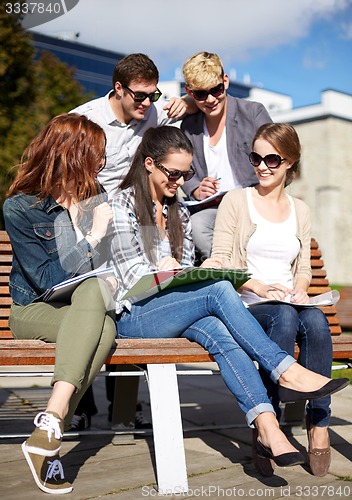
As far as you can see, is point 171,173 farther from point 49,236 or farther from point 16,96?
point 16,96

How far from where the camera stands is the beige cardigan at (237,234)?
392cm

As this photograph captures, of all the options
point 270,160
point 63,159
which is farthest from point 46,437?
point 270,160

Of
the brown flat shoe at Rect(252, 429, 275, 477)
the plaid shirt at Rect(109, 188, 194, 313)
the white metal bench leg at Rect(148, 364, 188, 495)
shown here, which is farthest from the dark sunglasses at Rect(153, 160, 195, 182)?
the brown flat shoe at Rect(252, 429, 275, 477)

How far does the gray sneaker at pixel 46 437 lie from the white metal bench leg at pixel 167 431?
1.62 feet

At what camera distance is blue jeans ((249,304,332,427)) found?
3406mm

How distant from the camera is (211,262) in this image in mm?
3752

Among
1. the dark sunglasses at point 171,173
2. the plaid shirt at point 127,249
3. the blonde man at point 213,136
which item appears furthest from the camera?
the blonde man at point 213,136

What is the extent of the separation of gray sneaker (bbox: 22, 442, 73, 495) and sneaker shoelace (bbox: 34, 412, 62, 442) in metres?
0.10

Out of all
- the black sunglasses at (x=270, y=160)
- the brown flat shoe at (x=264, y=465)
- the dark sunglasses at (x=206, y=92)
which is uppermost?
the dark sunglasses at (x=206, y=92)

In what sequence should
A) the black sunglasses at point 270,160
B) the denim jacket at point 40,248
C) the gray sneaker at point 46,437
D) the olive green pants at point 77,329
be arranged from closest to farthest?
the gray sneaker at point 46,437
the olive green pants at point 77,329
the denim jacket at point 40,248
the black sunglasses at point 270,160

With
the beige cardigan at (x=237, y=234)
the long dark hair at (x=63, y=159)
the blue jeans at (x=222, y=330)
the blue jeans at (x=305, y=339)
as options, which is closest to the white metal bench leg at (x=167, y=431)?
the blue jeans at (x=222, y=330)

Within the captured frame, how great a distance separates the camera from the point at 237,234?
12.9 feet

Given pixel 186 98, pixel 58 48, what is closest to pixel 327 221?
pixel 186 98

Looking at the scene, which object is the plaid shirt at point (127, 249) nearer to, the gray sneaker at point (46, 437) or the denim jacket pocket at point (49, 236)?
the denim jacket pocket at point (49, 236)
